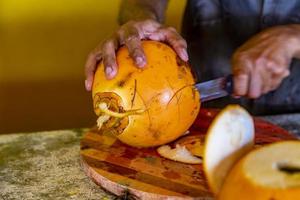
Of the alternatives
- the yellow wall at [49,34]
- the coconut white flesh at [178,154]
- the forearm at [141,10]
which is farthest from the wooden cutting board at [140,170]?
the yellow wall at [49,34]

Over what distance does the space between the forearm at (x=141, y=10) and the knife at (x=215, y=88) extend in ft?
0.87

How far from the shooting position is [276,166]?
2.03 ft

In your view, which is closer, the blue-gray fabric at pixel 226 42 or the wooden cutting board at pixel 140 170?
the wooden cutting board at pixel 140 170

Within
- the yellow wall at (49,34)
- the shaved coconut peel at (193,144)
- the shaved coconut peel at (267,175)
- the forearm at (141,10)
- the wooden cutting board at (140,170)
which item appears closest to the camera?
the shaved coconut peel at (267,175)

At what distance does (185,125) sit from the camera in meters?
0.84

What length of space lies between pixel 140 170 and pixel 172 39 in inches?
8.4

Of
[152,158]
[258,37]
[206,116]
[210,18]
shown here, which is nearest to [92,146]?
[152,158]

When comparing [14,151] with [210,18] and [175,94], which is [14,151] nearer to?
[175,94]

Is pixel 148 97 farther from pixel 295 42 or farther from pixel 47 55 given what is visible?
pixel 47 55

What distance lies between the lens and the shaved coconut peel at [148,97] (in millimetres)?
785

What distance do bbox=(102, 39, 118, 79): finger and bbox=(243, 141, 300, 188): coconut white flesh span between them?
249 mm

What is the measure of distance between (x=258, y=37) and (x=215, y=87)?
114mm

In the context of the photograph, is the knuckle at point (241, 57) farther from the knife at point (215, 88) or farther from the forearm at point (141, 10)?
the forearm at point (141, 10)

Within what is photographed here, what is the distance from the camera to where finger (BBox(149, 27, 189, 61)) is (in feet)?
2.79
